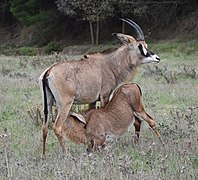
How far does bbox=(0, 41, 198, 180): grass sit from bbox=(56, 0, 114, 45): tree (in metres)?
18.9

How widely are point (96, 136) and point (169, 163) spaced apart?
4.82 ft

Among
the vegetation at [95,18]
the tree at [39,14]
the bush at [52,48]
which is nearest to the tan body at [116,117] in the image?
the vegetation at [95,18]

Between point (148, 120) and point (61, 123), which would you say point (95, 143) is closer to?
point (61, 123)

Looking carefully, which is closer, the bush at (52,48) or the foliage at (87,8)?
the foliage at (87,8)

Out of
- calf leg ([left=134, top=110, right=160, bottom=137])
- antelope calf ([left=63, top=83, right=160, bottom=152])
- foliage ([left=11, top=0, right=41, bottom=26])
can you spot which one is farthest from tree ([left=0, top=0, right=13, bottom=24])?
calf leg ([left=134, top=110, right=160, bottom=137])

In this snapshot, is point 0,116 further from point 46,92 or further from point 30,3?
point 30,3

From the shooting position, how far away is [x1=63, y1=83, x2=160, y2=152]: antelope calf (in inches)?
298

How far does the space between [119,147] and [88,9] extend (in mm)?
26993

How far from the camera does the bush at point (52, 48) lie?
36.5m

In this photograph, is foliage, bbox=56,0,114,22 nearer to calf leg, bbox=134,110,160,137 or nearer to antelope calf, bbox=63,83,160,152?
antelope calf, bbox=63,83,160,152

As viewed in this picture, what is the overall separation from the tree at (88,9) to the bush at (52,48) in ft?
7.64

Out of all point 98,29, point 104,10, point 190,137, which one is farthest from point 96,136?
point 98,29

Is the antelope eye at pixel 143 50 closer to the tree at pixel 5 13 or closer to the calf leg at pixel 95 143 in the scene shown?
the calf leg at pixel 95 143

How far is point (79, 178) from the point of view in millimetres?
5609
